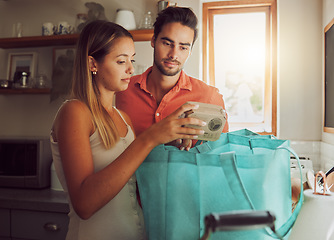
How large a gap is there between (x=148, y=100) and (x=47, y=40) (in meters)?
1.39

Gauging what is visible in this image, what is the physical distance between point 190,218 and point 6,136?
2432mm

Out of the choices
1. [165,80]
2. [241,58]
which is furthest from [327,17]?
[165,80]

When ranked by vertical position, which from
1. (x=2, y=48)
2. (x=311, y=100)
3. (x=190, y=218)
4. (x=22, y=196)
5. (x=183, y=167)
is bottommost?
(x=22, y=196)

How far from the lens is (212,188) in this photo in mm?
646

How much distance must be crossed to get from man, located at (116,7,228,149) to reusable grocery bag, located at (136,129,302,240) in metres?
0.67

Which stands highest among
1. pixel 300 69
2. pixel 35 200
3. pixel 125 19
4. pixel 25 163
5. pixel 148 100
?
pixel 125 19

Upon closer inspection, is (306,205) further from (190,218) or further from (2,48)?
(2,48)

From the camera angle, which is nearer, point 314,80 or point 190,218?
point 190,218

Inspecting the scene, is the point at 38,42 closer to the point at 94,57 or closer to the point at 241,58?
the point at 241,58

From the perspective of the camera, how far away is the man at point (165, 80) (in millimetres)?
1333

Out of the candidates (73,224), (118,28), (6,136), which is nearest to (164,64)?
(118,28)

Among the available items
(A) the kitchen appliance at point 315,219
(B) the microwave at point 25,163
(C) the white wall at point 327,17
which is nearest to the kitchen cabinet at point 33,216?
(B) the microwave at point 25,163

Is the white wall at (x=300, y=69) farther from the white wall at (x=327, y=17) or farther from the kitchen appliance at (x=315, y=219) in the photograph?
the kitchen appliance at (x=315, y=219)

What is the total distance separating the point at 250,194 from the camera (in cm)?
64
